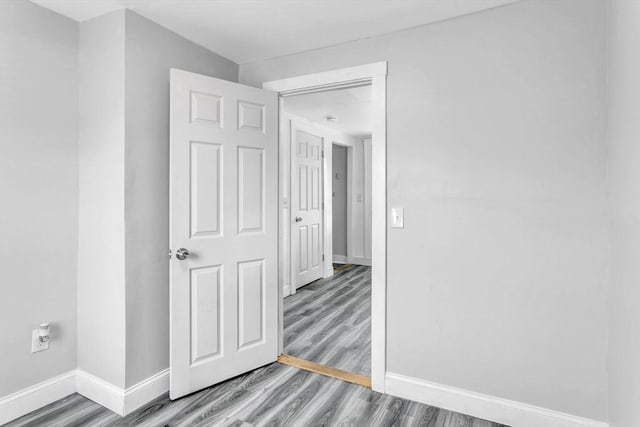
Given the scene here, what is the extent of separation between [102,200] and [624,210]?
2542 mm

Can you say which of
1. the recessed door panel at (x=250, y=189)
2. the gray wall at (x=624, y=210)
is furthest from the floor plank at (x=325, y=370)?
the gray wall at (x=624, y=210)

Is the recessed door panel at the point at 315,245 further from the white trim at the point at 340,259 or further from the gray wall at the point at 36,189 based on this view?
the gray wall at the point at 36,189

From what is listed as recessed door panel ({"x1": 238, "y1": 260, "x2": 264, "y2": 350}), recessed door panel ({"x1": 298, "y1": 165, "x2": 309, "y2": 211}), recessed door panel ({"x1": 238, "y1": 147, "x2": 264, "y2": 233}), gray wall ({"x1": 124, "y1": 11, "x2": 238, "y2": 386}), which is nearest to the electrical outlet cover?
gray wall ({"x1": 124, "y1": 11, "x2": 238, "y2": 386})

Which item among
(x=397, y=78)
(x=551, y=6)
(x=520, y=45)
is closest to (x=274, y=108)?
(x=397, y=78)

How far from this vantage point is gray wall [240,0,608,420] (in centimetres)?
174

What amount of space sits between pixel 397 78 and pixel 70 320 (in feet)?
8.15

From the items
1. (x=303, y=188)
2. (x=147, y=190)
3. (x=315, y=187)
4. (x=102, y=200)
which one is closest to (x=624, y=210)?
(x=147, y=190)

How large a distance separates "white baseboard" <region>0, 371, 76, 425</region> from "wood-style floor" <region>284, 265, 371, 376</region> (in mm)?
1434

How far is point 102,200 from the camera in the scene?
2.05 meters

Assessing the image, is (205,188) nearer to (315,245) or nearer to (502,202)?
(502,202)

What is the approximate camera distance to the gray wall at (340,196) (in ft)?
21.2

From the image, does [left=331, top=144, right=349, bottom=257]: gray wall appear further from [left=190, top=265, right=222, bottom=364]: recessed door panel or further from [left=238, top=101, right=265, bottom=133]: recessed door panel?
[left=190, top=265, right=222, bottom=364]: recessed door panel

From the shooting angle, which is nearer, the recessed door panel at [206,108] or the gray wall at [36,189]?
the gray wall at [36,189]

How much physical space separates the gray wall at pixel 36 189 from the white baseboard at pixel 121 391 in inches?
6.4
